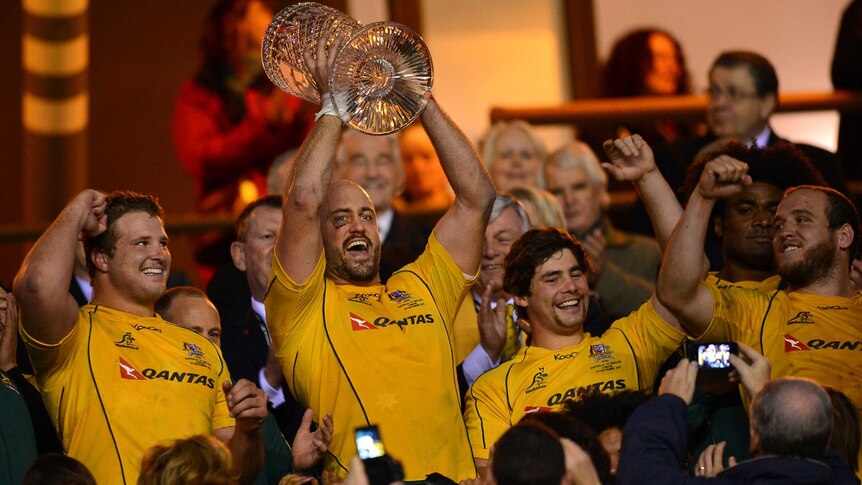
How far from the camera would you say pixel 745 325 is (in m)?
4.63

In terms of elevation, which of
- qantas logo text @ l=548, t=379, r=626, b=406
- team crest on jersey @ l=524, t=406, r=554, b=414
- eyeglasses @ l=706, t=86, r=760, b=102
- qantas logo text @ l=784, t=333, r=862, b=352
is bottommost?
team crest on jersey @ l=524, t=406, r=554, b=414

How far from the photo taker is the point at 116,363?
14.1ft

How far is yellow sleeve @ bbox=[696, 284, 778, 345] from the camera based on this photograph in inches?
179

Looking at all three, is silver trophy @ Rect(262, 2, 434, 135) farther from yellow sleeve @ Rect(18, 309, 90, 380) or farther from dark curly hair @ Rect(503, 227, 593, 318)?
yellow sleeve @ Rect(18, 309, 90, 380)

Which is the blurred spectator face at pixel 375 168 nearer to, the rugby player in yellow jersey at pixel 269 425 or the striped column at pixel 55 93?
the rugby player in yellow jersey at pixel 269 425

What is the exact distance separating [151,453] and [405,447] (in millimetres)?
1014

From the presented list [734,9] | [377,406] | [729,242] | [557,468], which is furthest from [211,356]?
[734,9]

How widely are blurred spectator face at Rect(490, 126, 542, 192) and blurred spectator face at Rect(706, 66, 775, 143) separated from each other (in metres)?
0.85

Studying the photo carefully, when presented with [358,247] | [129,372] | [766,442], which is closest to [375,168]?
[358,247]

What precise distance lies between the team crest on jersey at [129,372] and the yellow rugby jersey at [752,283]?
185 centimetres

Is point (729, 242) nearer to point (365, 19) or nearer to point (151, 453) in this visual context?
point (151, 453)

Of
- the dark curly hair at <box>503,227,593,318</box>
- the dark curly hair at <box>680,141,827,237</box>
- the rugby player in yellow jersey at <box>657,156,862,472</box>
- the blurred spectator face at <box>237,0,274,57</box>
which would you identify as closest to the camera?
the rugby player in yellow jersey at <box>657,156,862,472</box>

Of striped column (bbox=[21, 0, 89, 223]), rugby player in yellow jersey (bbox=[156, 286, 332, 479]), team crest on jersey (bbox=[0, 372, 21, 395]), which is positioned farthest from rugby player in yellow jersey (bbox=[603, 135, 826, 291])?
striped column (bbox=[21, 0, 89, 223])

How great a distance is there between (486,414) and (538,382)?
0.19 metres
